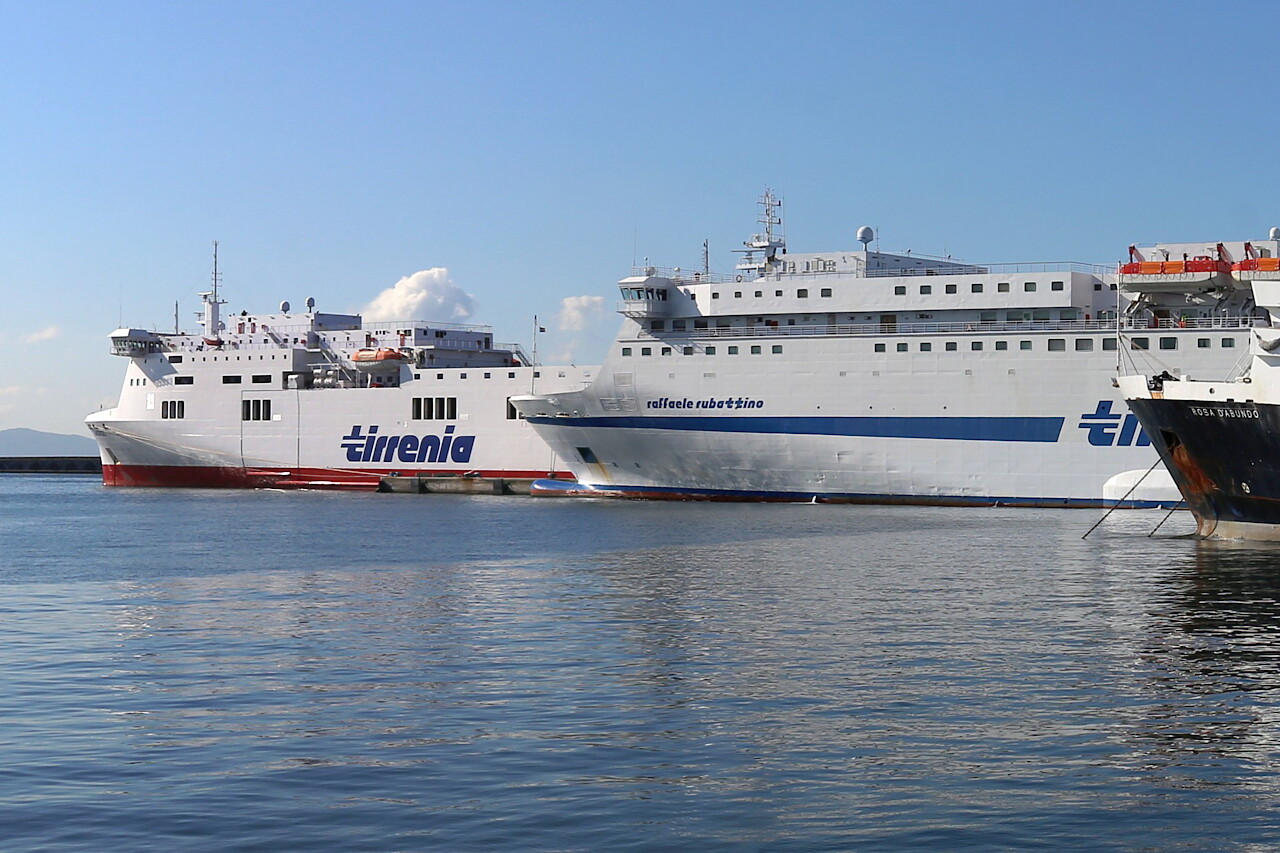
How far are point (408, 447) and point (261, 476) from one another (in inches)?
334

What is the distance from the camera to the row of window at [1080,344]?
1773 inches

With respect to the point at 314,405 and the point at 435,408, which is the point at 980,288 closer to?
the point at 435,408

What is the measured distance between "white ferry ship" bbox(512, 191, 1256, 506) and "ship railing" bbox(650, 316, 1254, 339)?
0.08 meters

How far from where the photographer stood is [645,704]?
14680mm

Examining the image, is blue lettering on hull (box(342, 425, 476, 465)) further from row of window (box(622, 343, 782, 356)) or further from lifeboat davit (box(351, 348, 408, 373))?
row of window (box(622, 343, 782, 356))

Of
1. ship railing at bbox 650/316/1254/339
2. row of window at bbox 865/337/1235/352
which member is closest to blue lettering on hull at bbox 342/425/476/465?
ship railing at bbox 650/316/1254/339

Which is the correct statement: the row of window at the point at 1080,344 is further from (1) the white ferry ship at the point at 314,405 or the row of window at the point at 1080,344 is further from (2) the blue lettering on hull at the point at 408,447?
(2) the blue lettering on hull at the point at 408,447

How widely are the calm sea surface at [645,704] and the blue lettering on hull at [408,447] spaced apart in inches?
1228

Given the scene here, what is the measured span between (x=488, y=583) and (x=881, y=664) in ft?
35.7

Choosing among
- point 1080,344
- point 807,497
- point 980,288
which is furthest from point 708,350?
point 1080,344

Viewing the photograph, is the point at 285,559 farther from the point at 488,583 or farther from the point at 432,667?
the point at 432,667

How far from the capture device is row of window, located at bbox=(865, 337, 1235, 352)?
148ft

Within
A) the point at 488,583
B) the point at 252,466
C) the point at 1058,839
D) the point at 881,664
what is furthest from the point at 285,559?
the point at 252,466

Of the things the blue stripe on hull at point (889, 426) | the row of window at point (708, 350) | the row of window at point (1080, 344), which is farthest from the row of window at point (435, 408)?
the row of window at point (1080, 344)
